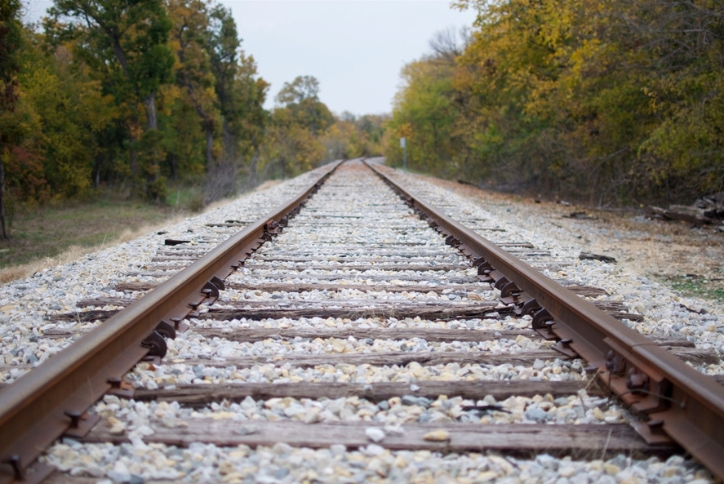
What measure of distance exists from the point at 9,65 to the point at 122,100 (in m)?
17.2

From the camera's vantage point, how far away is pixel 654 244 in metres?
8.66

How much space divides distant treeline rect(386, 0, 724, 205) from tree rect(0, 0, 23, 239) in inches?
489

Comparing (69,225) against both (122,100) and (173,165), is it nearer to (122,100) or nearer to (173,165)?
(122,100)

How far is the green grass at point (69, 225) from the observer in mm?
16234

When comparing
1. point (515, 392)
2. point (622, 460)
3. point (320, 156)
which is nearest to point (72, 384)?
point (515, 392)

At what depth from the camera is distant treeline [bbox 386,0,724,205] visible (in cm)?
1064

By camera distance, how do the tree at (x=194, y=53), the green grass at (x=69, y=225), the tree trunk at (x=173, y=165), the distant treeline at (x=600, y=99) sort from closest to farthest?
the distant treeline at (x=600, y=99) → the green grass at (x=69, y=225) → the tree at (x=194, y=53) → the tree trunk at (x=173, y=165)

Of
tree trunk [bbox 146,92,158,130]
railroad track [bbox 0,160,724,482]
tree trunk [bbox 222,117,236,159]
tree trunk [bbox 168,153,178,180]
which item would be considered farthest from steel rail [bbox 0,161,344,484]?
tree trunk [bbox 222,117,236,159]

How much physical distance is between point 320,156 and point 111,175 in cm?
3108

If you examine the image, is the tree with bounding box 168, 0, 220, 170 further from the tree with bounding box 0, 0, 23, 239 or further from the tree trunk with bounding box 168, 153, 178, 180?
the tree with bounding box 0, 0, 23, 239

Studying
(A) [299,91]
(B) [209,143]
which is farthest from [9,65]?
(A) [299,91]

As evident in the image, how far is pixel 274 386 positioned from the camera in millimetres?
2576

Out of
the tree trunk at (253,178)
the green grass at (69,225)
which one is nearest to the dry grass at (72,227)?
the green grass at (69,225)

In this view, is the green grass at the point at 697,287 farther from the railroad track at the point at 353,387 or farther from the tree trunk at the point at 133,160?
the tree trunk at the point at 133,160
